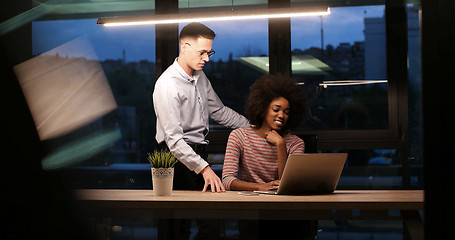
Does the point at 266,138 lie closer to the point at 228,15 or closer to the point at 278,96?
the point at 278,96

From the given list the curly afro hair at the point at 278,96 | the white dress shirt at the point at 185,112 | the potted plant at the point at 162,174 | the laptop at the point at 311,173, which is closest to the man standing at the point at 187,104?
the white dress shirt at the point at 185,112

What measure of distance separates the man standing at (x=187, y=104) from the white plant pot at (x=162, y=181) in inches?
23.5

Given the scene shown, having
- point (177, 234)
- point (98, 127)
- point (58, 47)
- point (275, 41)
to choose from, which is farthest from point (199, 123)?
point (98, 127)

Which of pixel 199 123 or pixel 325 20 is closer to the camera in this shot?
pixel 199 123

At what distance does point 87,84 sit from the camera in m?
4.82

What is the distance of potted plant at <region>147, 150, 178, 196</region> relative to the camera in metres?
2.12

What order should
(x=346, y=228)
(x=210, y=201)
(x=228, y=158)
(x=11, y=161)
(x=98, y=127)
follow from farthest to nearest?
1. (x=98, y=127)
2. (x=228, y=158)
3. (x=346, y=228)
4. (x=210, y=201)
5. (x=11, y=161)

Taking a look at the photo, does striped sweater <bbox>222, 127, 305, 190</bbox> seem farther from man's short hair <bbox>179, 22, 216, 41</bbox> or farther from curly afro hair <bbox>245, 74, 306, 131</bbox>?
man's short hair <bbox>179, 22, 216, 41</bbox>

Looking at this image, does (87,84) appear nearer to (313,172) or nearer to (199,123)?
(199,123)

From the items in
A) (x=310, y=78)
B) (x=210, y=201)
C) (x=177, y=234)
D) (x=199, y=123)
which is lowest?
(x=177, y=234)

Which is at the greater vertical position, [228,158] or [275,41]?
[275,41]

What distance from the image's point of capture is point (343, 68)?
12.5 ft

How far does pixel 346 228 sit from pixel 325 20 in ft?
7.80

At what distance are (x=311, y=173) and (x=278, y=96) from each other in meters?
0.80
